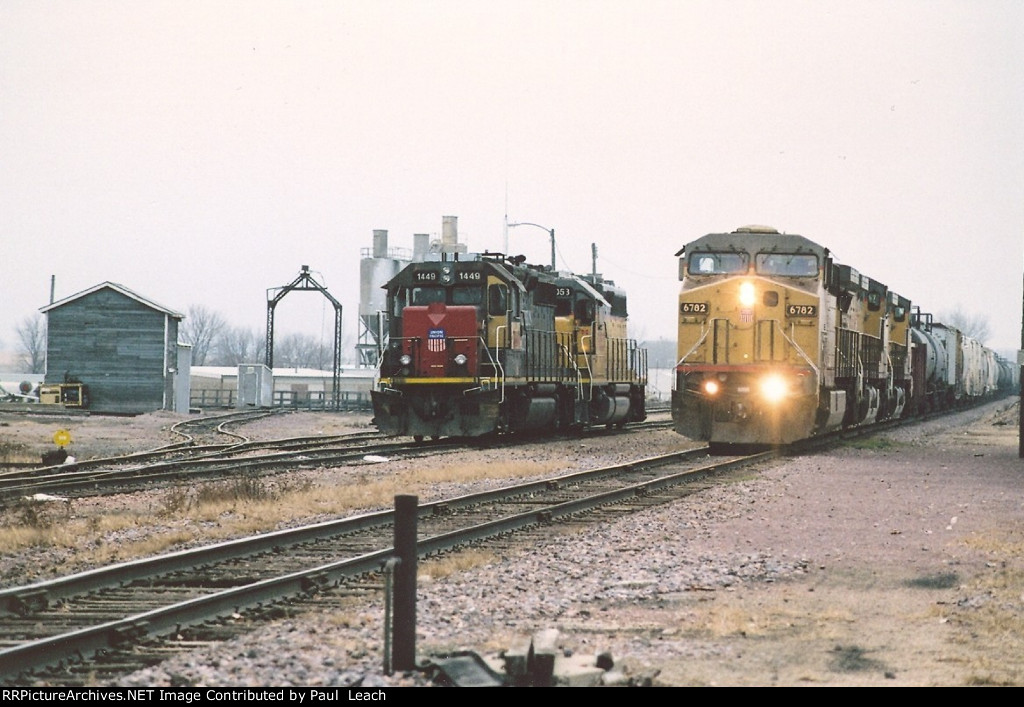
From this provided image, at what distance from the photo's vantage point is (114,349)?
144 ft

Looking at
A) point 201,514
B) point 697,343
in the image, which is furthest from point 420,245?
point 201,514

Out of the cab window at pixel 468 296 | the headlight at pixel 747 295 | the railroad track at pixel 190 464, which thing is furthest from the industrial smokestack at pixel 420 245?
the headlight at pixel 747 295

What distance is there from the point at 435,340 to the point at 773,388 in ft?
21.8

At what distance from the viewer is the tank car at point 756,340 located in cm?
2198

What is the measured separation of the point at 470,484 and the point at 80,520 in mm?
6044

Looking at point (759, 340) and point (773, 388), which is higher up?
point (759, 340)

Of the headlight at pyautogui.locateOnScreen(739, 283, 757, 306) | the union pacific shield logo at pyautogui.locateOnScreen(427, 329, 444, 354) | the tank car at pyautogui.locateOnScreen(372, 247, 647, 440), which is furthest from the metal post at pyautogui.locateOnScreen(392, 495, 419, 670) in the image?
the union pacific shield logo at pyautogui.locateOnScreen(427, 329, 444, 354)

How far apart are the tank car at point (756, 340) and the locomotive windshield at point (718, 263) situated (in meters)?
0.02

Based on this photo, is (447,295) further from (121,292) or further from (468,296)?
(121,292)

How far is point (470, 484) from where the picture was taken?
1684 cm

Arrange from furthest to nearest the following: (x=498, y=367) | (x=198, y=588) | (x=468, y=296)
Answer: (x=468, y=296), (x=498, y=367), (x=198, y=588)
